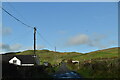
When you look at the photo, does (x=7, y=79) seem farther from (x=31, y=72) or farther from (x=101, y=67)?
(x=101, y=67)

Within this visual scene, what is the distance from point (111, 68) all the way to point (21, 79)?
12369 mm

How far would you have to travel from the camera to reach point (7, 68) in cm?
2041

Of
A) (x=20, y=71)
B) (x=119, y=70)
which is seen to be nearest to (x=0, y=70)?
(x=20, y=71)

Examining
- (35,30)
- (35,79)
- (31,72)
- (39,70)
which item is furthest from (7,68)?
(35,30)

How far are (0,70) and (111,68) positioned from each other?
13623mm

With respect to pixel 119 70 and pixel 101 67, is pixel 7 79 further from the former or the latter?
pixel 101 67

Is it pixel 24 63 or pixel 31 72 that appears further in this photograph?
pixel 24 63

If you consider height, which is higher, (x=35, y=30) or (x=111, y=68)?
(x=35, y=30)

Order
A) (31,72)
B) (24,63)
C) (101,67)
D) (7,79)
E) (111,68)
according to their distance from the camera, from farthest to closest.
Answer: (24,63)
(101,67)
(111,68)
(31,72)
(7,79)

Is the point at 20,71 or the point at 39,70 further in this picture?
the point at 39,70

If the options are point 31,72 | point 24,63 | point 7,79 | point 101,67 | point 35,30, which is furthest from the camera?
point 24,63

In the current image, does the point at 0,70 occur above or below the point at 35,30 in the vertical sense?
below

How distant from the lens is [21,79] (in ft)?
62.3

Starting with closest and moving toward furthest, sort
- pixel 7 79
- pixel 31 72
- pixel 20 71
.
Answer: pixel 7 79
pixel 20 71
pixel 31 72
